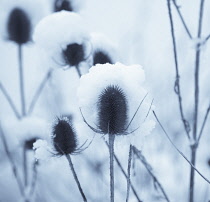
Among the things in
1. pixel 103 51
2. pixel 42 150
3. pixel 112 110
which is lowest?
pixel 42 150

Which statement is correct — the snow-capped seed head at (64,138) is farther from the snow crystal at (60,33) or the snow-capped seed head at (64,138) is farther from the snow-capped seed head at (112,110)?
the snow crystal at (60,33)

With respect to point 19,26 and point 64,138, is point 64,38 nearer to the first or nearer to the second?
point 64,138

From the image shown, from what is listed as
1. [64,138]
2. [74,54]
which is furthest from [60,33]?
[64,138]

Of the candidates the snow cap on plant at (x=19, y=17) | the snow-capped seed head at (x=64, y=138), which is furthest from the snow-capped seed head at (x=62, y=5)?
the snow-capped seed head at (x=64, y=138)

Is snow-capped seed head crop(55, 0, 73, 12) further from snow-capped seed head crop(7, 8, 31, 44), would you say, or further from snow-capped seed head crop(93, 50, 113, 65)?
snow-capped seed head crop(93, 50, 113, 65)

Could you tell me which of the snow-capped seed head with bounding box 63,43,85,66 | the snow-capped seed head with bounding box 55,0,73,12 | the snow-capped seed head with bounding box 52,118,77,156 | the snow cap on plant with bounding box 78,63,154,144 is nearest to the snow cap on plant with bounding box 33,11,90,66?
the snow-capped seed head with bounding box 63,43,85,66

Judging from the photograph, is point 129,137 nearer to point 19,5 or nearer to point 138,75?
point 138,75

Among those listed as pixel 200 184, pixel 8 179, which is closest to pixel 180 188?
pixel 200 184
